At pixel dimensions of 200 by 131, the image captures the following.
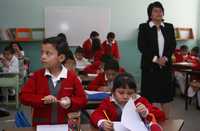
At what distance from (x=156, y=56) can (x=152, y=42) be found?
6.3 inches

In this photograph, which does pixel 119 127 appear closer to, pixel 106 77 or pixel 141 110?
pixel 141 110

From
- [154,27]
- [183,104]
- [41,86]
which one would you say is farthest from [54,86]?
[183,104]

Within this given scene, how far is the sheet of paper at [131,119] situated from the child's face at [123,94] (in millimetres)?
290

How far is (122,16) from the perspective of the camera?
931cm

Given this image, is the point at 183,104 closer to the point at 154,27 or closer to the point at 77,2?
the point at 154,27

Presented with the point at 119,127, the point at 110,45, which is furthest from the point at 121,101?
the point at 110,45

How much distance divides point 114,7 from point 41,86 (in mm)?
7173

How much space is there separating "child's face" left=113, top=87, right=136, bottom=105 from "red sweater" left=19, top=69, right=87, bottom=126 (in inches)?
9.4

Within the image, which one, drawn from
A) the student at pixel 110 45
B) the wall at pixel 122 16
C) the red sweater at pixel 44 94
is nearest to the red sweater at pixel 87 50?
the student at pixel 110 45

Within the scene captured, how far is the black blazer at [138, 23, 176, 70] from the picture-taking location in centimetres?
378

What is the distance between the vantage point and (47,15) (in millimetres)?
8734

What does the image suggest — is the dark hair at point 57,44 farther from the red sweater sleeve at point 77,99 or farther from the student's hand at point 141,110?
the student's hand at point 141,110

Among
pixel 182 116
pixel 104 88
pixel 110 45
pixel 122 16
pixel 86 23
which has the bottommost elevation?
pixel 182 116

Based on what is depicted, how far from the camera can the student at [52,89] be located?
7.40 feet
